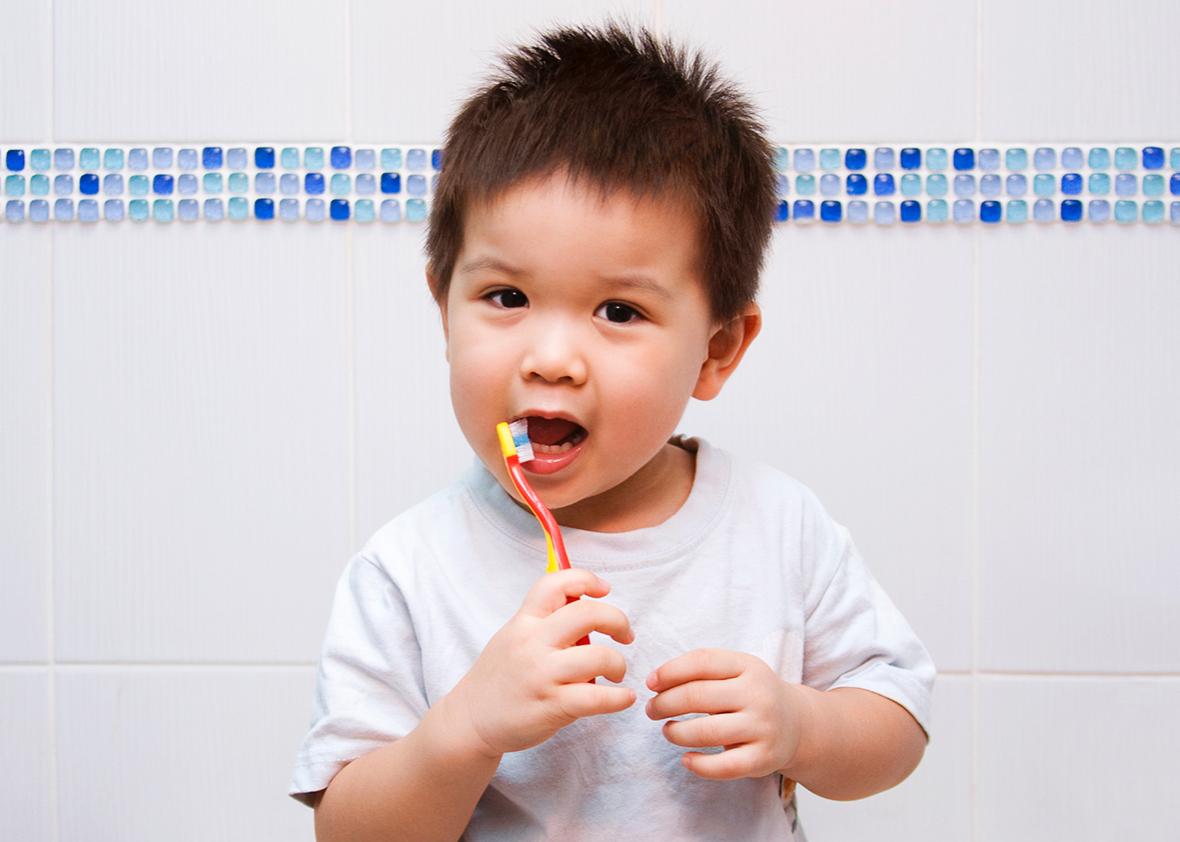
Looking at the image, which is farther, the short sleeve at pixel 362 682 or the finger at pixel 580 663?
the short sleeve at pixel 362 682

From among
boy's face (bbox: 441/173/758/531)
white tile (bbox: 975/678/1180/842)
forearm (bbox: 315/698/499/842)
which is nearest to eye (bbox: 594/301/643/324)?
boy's face (bbox: 441/173/758/531)

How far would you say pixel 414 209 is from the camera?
3.82 ft

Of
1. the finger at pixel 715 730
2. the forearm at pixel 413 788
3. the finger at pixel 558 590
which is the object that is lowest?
the forearm at pixel 413 788

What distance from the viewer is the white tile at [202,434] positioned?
1175 millimetres

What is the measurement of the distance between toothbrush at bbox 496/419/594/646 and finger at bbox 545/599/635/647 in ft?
0.16

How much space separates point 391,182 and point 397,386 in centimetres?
19

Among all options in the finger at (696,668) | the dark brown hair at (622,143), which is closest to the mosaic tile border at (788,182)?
the dark brown hair at (622,143)

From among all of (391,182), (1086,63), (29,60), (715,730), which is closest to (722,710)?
(715,730)

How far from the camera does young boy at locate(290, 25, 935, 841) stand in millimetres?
693

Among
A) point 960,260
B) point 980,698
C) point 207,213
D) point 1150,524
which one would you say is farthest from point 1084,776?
point 207,213

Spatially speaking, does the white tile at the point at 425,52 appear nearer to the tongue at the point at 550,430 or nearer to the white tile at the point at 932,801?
the tongue at the point at 550,430

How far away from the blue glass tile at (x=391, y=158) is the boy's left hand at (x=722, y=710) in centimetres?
64

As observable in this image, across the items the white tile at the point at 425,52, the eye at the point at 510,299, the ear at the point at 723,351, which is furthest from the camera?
the white tile at the point at 425,52

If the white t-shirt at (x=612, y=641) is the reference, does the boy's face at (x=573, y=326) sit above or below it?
above
